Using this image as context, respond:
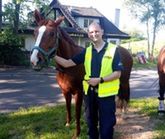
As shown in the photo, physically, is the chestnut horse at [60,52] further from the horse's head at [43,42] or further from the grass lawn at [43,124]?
the grass lawn at [43,124]

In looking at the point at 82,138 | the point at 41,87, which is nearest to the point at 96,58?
the point at 82,138

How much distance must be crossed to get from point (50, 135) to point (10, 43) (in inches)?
760

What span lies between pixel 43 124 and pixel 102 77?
310 centimetres

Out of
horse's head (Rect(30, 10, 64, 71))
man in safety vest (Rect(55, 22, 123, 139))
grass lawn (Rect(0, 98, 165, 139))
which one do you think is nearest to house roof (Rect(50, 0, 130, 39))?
grass lawn (Rect(0, 98, 165, 139))

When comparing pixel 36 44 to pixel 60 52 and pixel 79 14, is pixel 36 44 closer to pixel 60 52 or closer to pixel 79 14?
pixel 60 52

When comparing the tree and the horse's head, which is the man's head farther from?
the tree

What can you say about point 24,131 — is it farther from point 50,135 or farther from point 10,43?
point 10,43

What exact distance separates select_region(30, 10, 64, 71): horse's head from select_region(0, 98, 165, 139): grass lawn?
6.62 ft

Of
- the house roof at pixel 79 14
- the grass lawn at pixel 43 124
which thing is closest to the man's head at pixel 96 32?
the grass lawn at pixel 43 124

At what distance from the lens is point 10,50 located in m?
25.0

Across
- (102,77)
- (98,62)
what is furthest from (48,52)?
(102,77)

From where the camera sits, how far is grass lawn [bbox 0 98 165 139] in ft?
21.3

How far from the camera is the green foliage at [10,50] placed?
81.5ft

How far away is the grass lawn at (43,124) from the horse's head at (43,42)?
6.62ft
